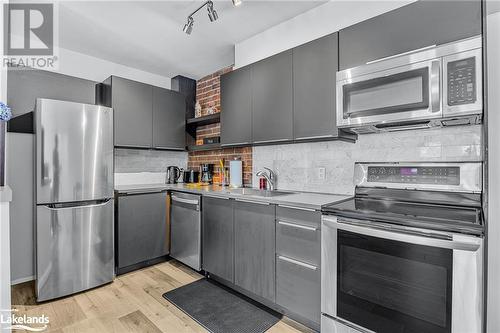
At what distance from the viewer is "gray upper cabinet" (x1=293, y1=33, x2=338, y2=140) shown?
1.94 m

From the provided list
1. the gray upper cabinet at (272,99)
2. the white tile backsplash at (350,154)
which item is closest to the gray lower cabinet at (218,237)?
the white tile backsplash at (350,154)

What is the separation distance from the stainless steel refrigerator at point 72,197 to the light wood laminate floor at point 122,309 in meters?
0.14

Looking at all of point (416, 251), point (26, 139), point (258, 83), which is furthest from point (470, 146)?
point (26, 139)

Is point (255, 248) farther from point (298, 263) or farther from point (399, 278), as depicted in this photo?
point (399, 278)

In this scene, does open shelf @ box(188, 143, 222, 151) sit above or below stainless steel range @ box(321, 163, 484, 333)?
above

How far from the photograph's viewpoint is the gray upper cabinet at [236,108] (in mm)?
2568

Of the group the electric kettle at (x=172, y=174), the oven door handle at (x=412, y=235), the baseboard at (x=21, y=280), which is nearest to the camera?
the oven door handle at (x=412, y=235)

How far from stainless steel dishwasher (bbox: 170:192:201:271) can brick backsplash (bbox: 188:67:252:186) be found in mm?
735

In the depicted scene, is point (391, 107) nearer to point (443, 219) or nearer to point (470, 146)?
point (470, 146)

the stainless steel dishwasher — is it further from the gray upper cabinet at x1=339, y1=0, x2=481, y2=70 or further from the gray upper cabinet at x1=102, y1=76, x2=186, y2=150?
the gray upper cabinet at x1=339, y1=0, x2=481, y2=70

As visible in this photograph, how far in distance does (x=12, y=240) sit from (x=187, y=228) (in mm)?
1639

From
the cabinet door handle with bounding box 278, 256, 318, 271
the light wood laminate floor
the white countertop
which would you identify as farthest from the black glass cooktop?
the light wood laminate floor

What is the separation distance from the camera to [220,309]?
6.73ft

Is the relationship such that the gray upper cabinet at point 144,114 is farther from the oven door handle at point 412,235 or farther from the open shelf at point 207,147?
the oven door handle at point 412,235
